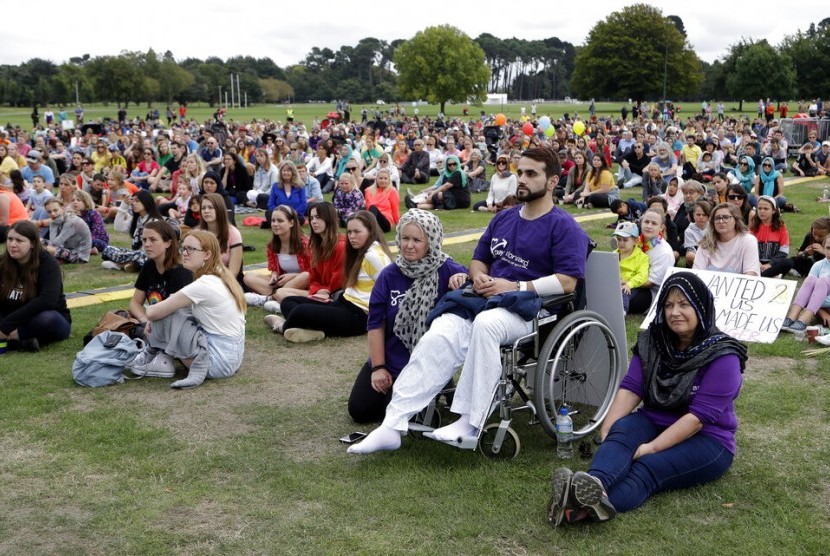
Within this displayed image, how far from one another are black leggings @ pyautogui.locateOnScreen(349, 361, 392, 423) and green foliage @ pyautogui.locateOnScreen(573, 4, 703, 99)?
267 ft

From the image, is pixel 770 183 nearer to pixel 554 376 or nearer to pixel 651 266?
pixel 651 266

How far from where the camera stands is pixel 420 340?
16.5 ft

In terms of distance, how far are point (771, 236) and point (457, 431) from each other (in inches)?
268

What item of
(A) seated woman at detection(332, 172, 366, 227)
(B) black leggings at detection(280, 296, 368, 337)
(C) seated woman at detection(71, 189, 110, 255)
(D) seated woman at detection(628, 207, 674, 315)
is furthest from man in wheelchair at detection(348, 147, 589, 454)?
(A) seated woman at detection(332, 172, 366, 227)

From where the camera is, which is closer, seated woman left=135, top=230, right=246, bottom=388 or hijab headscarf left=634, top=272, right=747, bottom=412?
hijab headscarf left=634, top=272, right=747, bottom=412

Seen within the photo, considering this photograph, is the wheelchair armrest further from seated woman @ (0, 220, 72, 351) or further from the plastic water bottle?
seated woman @ (0, 220, 72, 351)

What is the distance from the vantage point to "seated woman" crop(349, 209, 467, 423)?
5.41 metres

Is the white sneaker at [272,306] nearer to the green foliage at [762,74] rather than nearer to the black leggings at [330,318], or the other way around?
the black leggings at [330,318]

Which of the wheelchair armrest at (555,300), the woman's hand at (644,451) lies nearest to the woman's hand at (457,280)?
the wheelchair armrest at (555,300)

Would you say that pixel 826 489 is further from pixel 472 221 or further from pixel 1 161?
pixel 1 161

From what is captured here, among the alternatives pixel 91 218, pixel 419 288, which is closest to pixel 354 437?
pixel 419 288

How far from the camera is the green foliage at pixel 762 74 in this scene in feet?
255

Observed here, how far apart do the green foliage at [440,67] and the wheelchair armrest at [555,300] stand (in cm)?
8429

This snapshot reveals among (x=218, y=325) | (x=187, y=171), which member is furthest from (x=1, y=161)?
(x=218, y=325)
